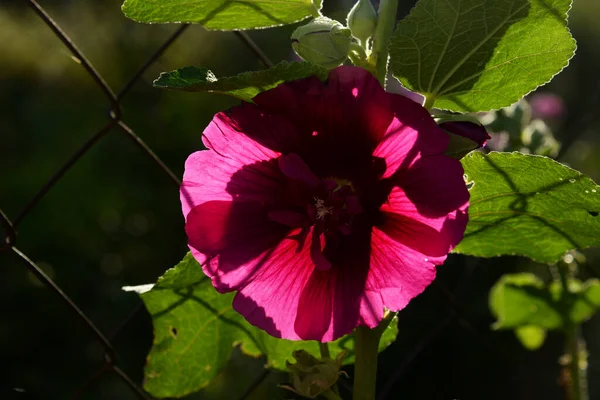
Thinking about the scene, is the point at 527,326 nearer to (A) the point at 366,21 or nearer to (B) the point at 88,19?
(A) the point at 366,21

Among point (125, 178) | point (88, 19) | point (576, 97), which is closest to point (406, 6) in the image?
point (576, 97)

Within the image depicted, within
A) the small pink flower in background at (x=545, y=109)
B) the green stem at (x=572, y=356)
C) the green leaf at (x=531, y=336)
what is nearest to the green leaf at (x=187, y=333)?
the green stem at (x=572, y=356)

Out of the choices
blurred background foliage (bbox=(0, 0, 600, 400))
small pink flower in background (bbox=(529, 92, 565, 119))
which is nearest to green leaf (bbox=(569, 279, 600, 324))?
blurred background foliage (bbox=(0, 0, 600, 400))

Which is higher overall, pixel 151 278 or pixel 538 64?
pixel 538 64

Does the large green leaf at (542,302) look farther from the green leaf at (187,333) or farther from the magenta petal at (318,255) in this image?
the magenta petal at (318,255)

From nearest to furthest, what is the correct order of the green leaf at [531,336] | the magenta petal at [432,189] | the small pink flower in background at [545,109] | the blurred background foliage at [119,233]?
the magenta petal at [432,189]
the green leaf at [531,336]
the small pink flower in background at [545,109]
the blurred background foliage at [119,233]

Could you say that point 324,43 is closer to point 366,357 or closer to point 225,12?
point 225,12

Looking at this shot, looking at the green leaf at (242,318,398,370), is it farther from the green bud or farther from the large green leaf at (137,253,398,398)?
the green bud
